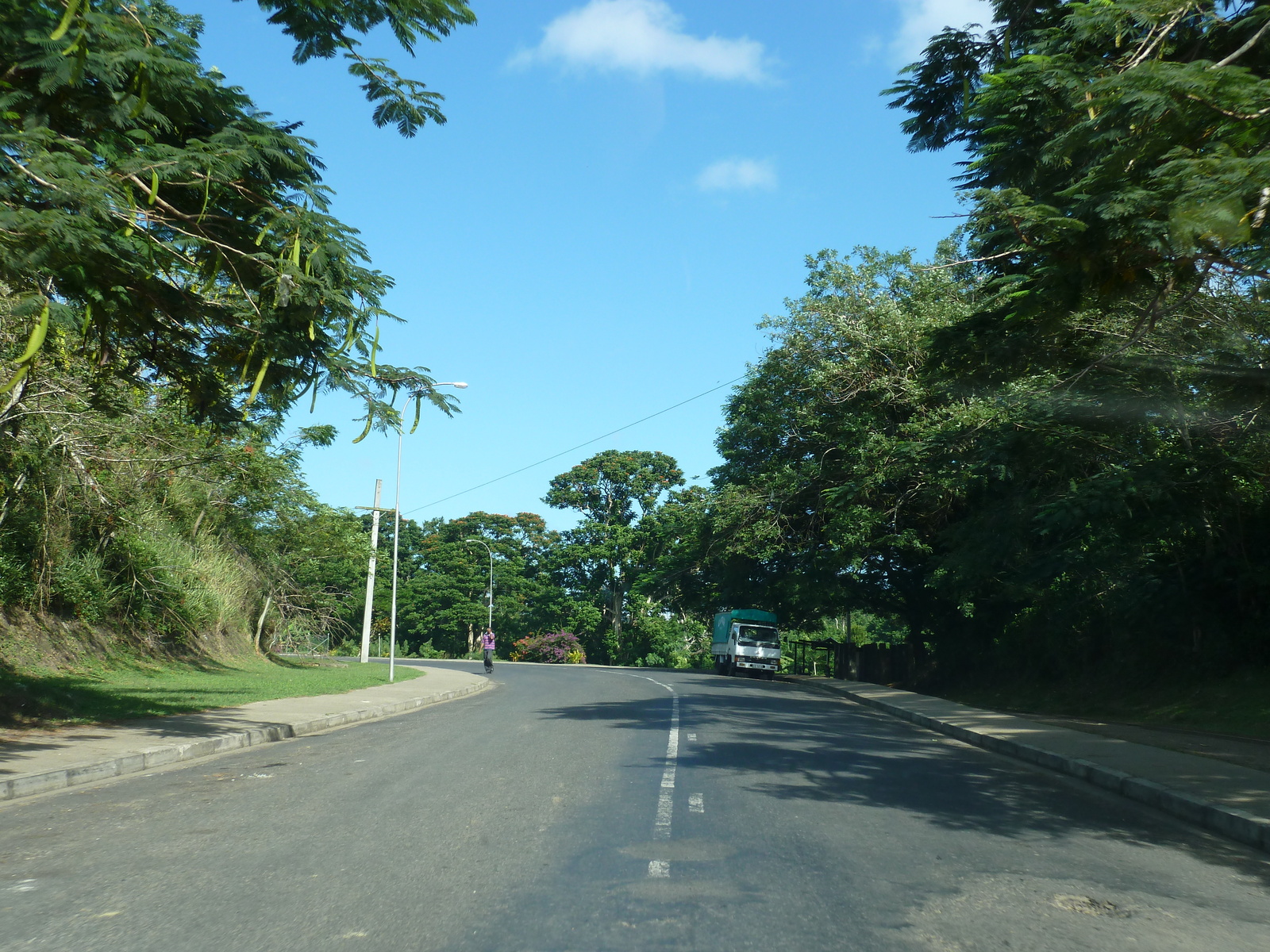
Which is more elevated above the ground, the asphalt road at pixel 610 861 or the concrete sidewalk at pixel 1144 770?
the concrete sidewalk at pixel 1144 770

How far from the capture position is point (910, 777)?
396 inches

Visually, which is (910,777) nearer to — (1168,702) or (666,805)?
(666,805)

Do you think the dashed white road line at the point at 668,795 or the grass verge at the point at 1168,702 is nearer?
the dashed white road line at the point at 668,795

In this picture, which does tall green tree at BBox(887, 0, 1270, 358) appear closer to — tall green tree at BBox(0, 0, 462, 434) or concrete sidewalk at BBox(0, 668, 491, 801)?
tall green tree at BBox(0, 0, 462, 434)

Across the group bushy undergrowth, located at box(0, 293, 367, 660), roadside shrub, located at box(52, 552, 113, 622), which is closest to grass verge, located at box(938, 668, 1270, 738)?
bushy undergrowth, located at box(0, 293, 367, 660)

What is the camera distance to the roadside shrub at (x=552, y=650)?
63719 mm

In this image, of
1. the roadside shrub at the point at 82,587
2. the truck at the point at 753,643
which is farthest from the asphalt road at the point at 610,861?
the truck at the point at 753,643

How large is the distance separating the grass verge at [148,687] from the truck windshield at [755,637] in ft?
45.8

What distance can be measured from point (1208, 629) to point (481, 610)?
59.0 m

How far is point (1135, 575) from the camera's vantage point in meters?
20.6

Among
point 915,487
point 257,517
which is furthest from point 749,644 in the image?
point 257,517

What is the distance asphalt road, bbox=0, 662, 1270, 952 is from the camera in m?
4.81

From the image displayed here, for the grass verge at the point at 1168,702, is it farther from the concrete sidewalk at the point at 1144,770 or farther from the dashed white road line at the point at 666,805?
the dashed white road line at the point at 666,805

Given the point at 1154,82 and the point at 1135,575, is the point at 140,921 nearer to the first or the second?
the point at 1154,82
